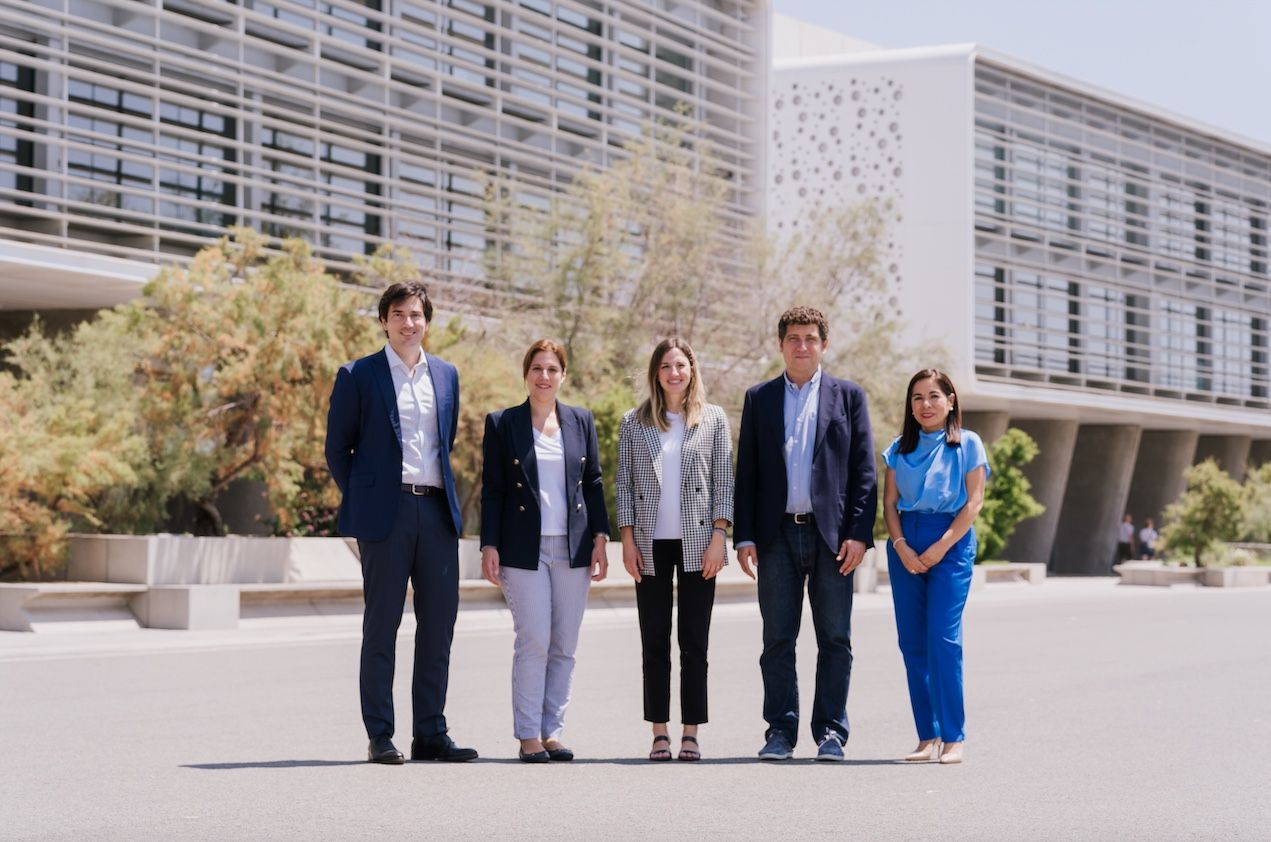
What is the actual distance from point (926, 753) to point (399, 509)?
2.66m

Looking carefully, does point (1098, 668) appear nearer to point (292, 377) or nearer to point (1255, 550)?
point (292, 377)

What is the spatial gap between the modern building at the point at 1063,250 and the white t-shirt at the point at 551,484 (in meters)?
37.6

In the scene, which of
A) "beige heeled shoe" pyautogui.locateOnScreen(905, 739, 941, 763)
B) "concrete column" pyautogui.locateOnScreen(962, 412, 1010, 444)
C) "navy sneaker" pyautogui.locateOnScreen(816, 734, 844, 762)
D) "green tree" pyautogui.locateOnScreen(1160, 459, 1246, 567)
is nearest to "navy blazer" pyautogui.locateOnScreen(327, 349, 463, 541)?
"navy sneaker" pyautogui.locateOnScreen(816, 734, 844, 762)

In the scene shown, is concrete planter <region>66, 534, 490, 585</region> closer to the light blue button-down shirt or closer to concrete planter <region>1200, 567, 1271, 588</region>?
the light blue button-down shirt

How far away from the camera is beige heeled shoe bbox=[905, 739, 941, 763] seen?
26.1 feet

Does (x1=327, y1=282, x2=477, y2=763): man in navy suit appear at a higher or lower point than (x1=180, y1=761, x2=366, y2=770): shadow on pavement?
higher

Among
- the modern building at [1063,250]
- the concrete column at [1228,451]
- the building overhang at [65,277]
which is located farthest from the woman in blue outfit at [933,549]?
the concrete column at [1228,451]

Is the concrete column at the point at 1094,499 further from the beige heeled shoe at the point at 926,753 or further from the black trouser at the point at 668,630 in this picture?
the black trouser at the point at 668,630

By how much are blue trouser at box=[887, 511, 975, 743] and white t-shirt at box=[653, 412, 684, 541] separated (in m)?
1.01

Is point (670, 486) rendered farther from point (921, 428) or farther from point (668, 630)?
point (921, 428)

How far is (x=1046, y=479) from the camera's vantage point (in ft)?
176

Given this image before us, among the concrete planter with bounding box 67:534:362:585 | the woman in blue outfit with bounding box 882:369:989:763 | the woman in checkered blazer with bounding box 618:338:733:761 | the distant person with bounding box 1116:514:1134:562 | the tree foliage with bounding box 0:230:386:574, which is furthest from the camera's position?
the distant person with bounding box 1116:514:1134:562

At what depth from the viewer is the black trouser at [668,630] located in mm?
7809

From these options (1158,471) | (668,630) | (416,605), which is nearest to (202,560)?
(416,605)
